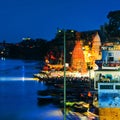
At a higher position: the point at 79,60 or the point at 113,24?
the point at 113,24

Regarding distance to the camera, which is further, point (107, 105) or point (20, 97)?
point (20, 97)

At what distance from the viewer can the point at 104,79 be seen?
58.7 feet

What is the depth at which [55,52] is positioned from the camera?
3755 inches

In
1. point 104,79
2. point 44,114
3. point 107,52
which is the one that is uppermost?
point 107,52

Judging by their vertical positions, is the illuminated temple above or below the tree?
below

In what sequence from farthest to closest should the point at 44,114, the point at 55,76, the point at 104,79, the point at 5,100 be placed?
the point at 55,76
the point at 5,100
the point at 44,114
the point at 104,79

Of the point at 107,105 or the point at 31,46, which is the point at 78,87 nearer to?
the point at 107,105

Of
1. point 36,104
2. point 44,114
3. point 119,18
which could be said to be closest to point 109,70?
point 44,114

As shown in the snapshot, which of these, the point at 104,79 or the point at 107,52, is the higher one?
the point at 107,52

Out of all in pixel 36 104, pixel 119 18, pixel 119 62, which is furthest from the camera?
pixel 119 18

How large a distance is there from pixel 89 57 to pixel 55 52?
32.0m

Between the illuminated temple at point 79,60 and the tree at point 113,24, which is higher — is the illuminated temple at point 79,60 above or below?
below

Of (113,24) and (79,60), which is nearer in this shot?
(79,60)

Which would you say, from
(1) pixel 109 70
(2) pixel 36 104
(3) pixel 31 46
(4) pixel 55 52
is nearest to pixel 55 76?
(2) pixel 36 104
